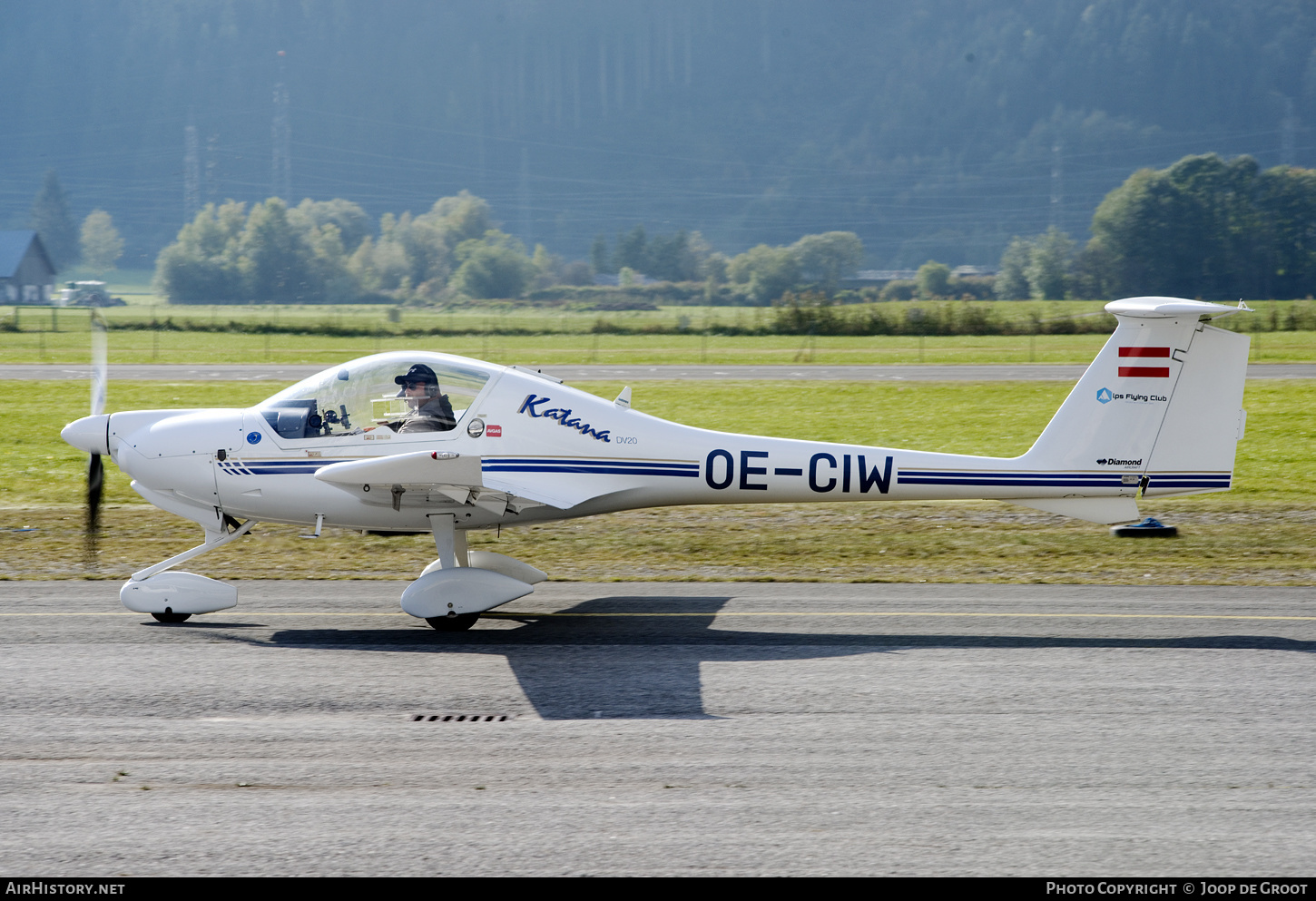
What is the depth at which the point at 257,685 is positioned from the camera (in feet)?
29.4

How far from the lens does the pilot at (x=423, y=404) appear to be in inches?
427

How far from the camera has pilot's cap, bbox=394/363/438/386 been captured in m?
10.8

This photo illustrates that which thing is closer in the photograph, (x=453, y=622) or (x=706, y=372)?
(x=453, y=622)

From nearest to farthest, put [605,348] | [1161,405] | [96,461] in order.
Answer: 1. [1161,405]
2. [96,461]
3. [605,348]

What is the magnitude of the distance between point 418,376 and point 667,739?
15.0ft

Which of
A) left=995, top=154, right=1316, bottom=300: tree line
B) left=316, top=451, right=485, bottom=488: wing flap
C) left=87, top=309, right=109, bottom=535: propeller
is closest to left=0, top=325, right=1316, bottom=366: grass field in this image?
left=87, top=309, right=109, bottom=535: propeller

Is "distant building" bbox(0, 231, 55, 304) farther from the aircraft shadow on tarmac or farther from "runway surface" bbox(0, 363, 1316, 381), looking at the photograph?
the aircraft shadow on tarmac

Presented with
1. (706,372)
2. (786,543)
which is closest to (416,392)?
(786,543)

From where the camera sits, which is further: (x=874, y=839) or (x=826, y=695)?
(x=826, y=695)

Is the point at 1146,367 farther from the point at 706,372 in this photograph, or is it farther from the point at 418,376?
the point at 706,372

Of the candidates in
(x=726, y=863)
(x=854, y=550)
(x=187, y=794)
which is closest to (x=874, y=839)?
(x=726, y=863)

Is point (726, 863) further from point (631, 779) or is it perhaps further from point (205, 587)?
point (205, 587)

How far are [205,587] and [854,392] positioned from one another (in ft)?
75.0

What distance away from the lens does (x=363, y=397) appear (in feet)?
35.7
